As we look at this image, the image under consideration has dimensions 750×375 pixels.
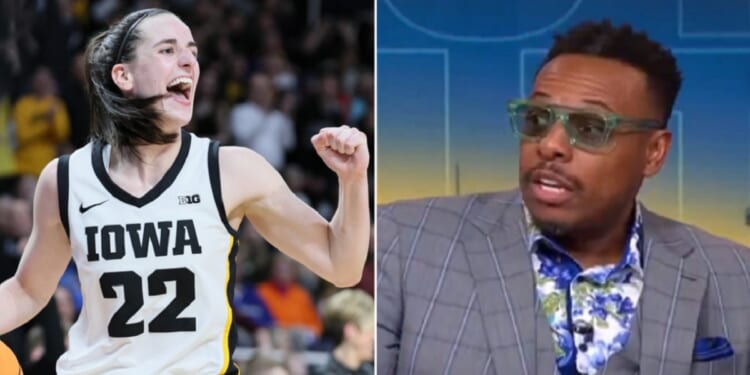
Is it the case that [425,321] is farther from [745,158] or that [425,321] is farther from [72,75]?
[72,75]

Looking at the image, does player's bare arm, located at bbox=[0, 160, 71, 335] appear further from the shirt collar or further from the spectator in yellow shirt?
the spectator in yellow shirt

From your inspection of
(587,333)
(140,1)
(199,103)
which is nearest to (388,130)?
(587,333)

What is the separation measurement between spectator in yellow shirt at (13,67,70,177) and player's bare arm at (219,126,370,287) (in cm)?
Answer: 306

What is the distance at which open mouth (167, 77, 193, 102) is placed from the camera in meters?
4.04

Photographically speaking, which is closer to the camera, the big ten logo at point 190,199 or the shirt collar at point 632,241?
the big ten logo at point 190,199

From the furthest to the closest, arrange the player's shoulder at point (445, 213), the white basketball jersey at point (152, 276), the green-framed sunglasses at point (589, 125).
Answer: the player's shoulder at point (445, 213), the green-framed sunglasses at point (589, 125), the white basketball jersey at point (152, 276)

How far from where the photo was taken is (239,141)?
22.4 ft

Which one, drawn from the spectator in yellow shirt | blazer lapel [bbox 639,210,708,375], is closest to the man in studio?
blazer lapel [bbox 639,210,708,375]

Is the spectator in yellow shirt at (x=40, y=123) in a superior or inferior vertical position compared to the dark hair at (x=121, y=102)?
inferior

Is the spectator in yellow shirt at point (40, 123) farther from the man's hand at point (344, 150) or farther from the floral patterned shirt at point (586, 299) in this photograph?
the man's hand at point (344, 150)

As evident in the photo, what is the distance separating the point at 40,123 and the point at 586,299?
3474 millimetres

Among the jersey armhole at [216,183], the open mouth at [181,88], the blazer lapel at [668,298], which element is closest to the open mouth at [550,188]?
the blazer lapel at [668,298]

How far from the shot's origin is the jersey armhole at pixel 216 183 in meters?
3.96

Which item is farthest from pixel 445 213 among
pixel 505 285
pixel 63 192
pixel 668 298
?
pixel 63 192
